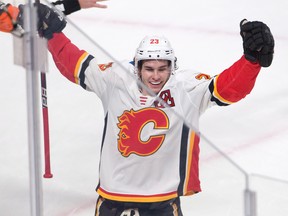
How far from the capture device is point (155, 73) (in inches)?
79.5

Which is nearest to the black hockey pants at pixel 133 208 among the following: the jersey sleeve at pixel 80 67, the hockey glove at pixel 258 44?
the jersey sleeve at pixel 80 67

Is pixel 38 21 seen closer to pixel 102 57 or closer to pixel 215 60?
pixel 102 57

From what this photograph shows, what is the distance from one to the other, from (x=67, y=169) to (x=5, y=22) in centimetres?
27

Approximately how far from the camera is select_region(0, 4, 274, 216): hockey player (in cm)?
147

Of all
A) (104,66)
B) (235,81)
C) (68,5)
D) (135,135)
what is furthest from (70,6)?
(104,66)

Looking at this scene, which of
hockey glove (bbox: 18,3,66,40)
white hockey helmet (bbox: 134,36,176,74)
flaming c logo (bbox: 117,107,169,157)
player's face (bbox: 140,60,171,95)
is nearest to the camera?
hockey glove (bbox: 18,3,66,40)

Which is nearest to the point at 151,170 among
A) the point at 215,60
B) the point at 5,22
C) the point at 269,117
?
the point at 5,22

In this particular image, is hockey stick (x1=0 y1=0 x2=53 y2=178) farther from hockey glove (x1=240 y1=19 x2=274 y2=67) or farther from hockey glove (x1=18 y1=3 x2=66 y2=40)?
hockey glove (x1=240 y1=19 x2=274 y2=67)

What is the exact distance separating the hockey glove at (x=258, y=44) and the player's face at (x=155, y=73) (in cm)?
20

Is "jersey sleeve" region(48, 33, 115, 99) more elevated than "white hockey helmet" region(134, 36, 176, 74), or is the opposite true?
"jersey sleeve" region(48, 33, 115, 99)

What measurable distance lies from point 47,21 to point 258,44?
807mm

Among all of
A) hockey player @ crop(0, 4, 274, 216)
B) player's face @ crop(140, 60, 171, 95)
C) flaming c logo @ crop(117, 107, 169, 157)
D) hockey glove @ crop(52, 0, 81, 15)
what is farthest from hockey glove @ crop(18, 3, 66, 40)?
hockey glove @ crop(52, 0, 81, 15)

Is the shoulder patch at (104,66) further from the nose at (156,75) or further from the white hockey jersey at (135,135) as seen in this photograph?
the nose at (156,75)

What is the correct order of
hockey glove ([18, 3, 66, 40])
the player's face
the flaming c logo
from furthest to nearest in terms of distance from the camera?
the player's face → the flaming c logo → hockey glove ([18, 3, 66, 40])
